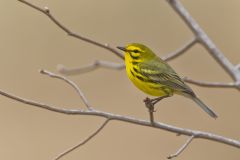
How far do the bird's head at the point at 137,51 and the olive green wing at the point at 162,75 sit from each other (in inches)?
1.8

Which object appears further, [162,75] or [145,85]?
[162,75]

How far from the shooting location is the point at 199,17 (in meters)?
11.7

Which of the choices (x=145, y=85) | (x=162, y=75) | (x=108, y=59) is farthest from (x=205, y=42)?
(x=108, y=59)

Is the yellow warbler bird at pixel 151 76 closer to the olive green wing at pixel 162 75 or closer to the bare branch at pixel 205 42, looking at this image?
the olive green wing at pixel 162 75

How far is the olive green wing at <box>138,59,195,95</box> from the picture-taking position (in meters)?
4.65

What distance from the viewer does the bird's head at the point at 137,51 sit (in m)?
4.71

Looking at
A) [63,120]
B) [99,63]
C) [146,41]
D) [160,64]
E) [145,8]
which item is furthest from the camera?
[145,8]

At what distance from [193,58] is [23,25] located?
8.32 ft

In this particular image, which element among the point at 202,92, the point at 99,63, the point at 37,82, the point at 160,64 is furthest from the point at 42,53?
the point at 99,63

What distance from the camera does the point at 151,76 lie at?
4707mm

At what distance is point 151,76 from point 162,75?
83mm

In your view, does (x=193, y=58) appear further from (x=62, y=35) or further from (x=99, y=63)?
(x=99, y=63)

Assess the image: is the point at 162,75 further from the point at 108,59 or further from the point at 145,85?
the point at 108,59

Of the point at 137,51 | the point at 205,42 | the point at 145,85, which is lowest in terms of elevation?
the point at 205,42
